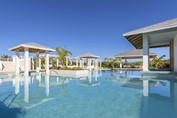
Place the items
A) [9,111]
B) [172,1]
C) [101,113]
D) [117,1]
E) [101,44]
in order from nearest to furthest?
[101,113] → [9,111] → [172,1] → [117,1] → [101,44]

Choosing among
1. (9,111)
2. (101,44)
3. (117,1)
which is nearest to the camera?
(9,111)

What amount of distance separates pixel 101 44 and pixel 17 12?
21.2 metres

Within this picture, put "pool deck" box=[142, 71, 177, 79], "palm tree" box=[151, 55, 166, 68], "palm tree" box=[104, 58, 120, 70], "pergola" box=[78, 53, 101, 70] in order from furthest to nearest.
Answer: "palm tree" box=[104, 58, 120, 70] < "pergola" box=[78, 53, 101, 70] < "palm tree" box=[151, 55, 166, 68] < "pool deck" box=[142, 71, 177, 79]

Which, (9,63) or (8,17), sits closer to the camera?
(8,17)

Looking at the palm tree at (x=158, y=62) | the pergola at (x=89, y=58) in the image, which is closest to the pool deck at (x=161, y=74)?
the palm tree at (x=158, y=62)

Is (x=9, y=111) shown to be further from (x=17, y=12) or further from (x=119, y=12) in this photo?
(x=119, y=12)

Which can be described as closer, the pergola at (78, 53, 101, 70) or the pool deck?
the pool deck

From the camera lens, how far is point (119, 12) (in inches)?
782

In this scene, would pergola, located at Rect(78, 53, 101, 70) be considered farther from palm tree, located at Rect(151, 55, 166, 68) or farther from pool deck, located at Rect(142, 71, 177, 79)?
pool deck, located at Rect(142, 71, 177, 79)

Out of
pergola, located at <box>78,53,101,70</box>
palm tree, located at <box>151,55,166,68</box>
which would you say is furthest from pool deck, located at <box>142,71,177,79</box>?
pergola, located at <box>78,53,101,70</box>

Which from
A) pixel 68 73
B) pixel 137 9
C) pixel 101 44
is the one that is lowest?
pixel 68 73

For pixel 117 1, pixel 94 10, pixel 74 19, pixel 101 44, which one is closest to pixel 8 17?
pixel 74 19

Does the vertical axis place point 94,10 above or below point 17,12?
above

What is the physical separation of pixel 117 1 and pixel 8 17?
14.1m
